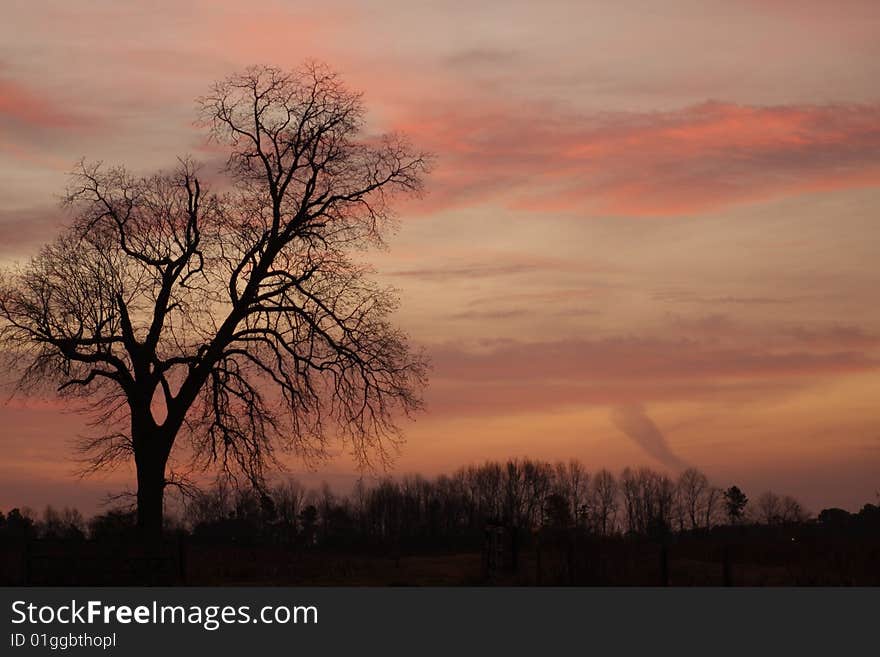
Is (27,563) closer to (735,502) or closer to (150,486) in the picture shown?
(150,486)

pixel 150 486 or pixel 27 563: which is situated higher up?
pixel 150 486

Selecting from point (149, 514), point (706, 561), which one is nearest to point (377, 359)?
point (149, 514)

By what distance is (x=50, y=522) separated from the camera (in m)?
142

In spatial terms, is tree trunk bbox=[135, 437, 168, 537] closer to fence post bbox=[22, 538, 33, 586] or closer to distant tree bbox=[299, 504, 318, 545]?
fence post bbox=[22, 538, 33, 586]

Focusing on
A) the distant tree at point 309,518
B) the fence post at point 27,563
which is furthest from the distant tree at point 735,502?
the fence post at point 27,563

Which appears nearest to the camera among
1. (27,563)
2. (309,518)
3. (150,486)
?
(27,563)

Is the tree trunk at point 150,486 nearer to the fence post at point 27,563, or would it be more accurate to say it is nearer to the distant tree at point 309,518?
the fence post at point 27,563

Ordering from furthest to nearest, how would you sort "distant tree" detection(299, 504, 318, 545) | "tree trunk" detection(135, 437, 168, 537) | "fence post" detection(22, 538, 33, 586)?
"distant tree" detection(299, 504, 318, 545) < "tree trunk" detection(135, 437, 168, 537) < "fence post" detection(22, 538, 33, 586)

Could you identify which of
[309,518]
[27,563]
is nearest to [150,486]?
[27,563]

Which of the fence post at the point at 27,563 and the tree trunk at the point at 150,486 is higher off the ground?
the tree trunk at the point at 150,486

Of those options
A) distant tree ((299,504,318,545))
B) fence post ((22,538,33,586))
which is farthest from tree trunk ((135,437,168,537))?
distant tree ((299,504,318,545))
